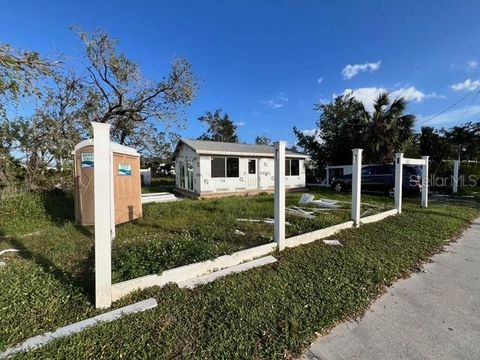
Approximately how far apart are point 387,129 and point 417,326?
56.3ft

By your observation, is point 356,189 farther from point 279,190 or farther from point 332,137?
point 332,137

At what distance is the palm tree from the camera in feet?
56.3

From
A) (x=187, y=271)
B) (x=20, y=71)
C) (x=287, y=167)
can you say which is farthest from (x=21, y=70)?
(x=287, y=167)

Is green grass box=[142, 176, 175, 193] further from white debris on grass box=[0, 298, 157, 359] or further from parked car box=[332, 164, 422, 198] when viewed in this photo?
white debris on grass box=[0, 298, 157, 359]

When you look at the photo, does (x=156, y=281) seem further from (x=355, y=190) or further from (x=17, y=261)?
(x=355, y=190)

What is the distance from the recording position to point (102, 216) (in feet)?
9.04

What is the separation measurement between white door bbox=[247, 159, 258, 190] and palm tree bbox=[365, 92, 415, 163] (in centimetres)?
839

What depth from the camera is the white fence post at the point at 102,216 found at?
8.98ft

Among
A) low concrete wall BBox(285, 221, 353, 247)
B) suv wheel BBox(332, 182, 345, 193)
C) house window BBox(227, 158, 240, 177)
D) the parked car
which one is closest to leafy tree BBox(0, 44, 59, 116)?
low concrete wall BBox(285, 221, 353, 247)

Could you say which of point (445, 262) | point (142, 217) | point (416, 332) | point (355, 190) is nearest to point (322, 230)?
point (355, 190)

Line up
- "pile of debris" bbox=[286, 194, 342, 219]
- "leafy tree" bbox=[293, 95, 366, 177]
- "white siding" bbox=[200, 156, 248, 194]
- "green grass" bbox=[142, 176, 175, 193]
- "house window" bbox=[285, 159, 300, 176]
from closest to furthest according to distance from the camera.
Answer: "pile of debris" bbox=[286, 194, 342, 219] < "white siding" bbox=[200, 156, 248, 194] < "house window" bbox=[285, 159, 300, 176] < "green grass" bbox=[142, 176, 175, 193] < "leafy tree" bbox=[293, 95, 366, 177]

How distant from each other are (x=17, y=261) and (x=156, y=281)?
247 centimetres

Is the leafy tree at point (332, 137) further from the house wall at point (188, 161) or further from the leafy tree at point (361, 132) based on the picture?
the house wall at point (188, 161)

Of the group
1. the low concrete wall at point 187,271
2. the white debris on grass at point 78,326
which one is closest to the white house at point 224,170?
the low concrete wall at point 187,271
